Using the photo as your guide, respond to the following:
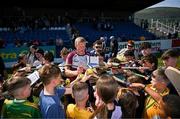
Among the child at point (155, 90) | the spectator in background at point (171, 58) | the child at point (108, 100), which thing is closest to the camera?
the child at point (108, 100)

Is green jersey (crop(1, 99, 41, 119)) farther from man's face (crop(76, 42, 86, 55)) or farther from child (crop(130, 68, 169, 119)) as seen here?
man's face (crop(76, 42, 86, 55))

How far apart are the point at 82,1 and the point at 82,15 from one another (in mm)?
1478

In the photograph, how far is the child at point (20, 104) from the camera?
14.9 ft

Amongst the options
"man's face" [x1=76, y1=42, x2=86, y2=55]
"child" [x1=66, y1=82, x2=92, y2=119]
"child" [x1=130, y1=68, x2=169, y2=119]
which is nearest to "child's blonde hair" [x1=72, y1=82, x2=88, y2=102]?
"child" [x1=66, y1=82, x2=92, y2=119]

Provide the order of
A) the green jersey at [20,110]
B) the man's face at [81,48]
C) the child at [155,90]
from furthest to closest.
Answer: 1. the man's face at [81,48]
2. the child at [155,90]
3. the green jersey at [20,110]

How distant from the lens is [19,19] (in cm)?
3262

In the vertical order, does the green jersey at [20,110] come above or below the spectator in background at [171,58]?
below

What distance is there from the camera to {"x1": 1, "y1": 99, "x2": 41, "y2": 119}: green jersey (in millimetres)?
4523

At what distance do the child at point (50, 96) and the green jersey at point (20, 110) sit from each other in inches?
5.1

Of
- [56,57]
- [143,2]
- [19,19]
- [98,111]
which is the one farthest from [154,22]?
[98,111]

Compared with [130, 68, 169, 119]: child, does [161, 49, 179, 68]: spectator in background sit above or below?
above

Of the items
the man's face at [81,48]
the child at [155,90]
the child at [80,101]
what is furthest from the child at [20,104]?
the man's face at [81,48]

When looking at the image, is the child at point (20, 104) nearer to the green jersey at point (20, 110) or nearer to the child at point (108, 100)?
the green jersey at point (20, 110)

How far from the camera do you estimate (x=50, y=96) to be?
4793mm
